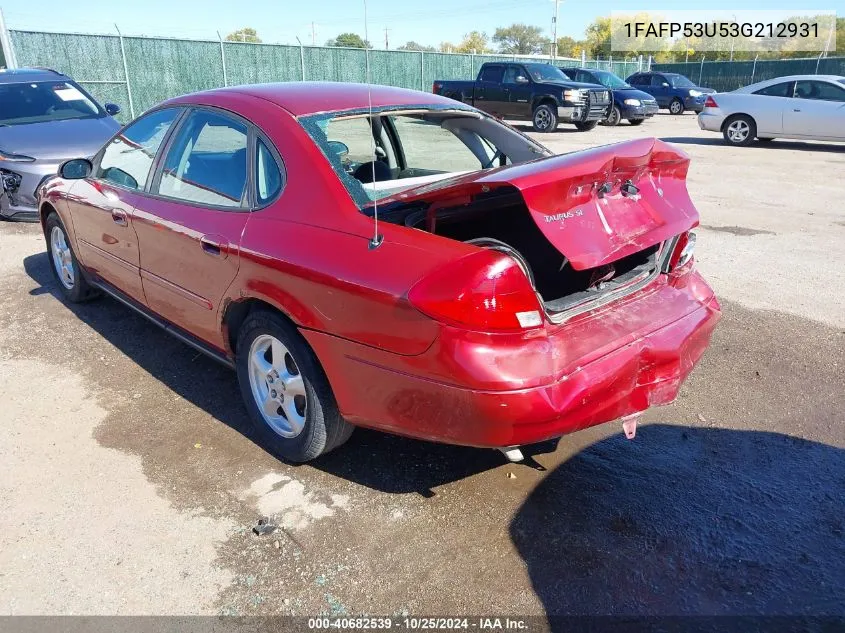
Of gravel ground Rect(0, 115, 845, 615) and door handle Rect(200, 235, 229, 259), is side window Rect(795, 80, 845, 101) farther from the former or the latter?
door handle Rect(200, 235, 229, 259)

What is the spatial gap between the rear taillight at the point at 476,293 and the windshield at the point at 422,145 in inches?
39.6

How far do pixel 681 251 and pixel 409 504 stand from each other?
1718 millimetres

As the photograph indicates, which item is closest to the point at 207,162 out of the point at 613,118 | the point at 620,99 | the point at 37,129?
the point at 37,129

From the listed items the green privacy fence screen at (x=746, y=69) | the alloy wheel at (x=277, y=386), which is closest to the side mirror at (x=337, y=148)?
the alloy wheel at (x=277, y=386)

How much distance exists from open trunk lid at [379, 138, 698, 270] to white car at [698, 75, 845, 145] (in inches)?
568

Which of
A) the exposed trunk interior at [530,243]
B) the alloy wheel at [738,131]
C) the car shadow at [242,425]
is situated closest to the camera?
the exposed trunk interior at [530,243]

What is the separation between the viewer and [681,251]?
325 centimetres

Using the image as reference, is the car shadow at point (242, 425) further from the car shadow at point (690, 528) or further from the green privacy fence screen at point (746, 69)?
the green privacy fence screen at point (746, 69)

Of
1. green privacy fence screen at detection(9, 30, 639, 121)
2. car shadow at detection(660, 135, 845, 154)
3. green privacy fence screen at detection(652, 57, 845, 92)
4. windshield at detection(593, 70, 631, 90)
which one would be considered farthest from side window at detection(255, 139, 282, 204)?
green privacy fence screen at detection(652, 57, 845, 92)

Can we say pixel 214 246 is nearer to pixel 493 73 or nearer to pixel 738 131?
pixel 738 131

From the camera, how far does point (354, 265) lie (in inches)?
105

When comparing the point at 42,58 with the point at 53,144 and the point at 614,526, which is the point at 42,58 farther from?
the point at 614,526

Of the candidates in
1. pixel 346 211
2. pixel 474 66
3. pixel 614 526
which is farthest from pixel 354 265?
pixel 474 66

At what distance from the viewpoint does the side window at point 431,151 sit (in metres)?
3.94
